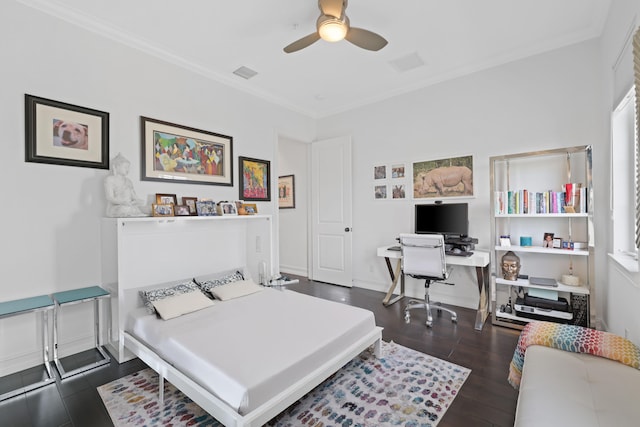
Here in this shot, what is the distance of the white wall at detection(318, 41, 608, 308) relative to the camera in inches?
119

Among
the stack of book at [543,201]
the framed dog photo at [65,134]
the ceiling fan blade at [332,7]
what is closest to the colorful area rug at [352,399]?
the stack of book at [543,201]

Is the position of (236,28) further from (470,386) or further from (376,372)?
(470,386)

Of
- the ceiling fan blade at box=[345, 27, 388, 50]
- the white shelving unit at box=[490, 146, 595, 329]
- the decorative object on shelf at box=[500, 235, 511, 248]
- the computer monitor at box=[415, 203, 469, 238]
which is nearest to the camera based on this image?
the ceiling fan blade at box=[345, 27, 388, 50]

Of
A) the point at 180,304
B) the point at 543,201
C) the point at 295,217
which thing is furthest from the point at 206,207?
the point at 543,201

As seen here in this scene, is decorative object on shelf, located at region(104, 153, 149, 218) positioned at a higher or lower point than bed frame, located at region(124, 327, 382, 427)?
higher

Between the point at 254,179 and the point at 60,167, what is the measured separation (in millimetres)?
2068

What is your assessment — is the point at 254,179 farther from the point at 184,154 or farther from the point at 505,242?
the point at 505,242

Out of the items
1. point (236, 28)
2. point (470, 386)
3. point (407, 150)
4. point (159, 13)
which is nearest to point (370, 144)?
point (407, 150)

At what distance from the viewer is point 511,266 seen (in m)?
3.14

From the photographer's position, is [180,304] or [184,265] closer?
[180,304]

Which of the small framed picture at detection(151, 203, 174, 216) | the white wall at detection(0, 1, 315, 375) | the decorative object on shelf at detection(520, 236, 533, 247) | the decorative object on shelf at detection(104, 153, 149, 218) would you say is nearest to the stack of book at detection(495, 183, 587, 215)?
the decorative object on shelf at detection(520, 236, 533, 247)

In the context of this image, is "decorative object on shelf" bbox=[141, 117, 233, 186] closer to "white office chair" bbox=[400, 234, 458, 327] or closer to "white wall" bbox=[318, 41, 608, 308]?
"white wall" bbox=[318, 41, 608, 308]

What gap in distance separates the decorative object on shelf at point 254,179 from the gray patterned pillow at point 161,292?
1.42 meters

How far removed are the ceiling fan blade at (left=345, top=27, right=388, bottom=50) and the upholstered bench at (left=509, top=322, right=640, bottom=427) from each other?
2.43 m
